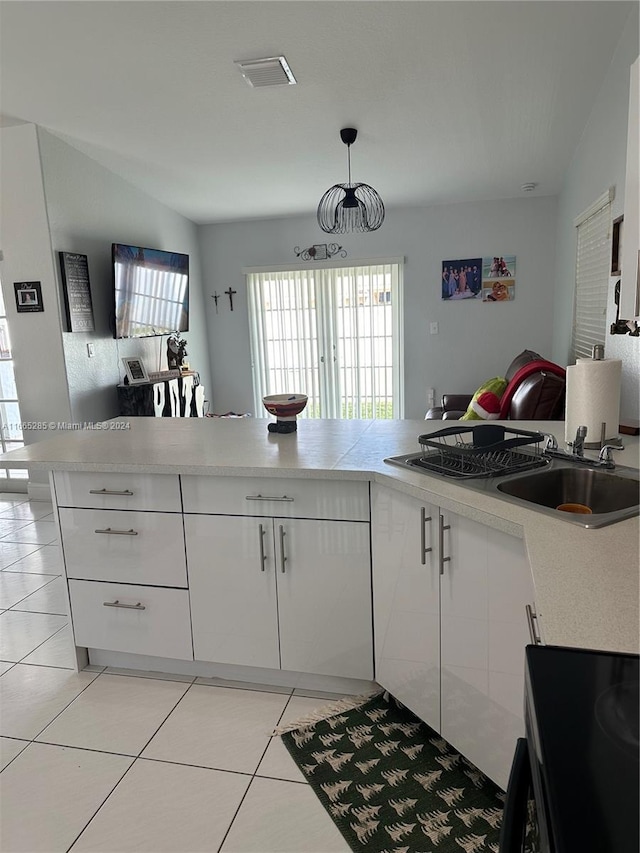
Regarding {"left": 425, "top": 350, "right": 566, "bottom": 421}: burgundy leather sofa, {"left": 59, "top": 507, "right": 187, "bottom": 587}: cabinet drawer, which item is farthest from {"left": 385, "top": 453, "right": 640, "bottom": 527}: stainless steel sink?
{"left": 425, "top": 350, "right": 566, "bottom": 421}: burgundy leather sofa

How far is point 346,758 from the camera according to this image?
1.73m

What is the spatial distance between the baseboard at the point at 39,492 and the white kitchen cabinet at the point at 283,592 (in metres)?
3.08

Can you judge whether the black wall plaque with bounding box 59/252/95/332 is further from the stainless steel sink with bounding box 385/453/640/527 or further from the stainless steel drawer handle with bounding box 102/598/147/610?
the stainless steel sink with bounding box 385/453/640/527

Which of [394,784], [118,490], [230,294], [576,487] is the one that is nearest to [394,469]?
[576,487]

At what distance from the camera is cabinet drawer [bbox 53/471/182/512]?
6.51ft

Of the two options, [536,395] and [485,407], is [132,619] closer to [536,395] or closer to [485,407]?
[536,395]

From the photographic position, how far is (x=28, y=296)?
4.04 meters

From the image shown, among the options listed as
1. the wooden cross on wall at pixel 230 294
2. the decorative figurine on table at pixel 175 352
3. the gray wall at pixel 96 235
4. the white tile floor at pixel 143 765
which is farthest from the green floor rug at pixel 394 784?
the wooden cross on wall at pixel 230 294

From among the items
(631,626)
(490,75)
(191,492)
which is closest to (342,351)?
(490,75)

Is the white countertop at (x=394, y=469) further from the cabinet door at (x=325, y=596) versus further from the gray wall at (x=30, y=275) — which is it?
the gray wall at (x=30, y=275)

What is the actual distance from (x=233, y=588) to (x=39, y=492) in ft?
10.8

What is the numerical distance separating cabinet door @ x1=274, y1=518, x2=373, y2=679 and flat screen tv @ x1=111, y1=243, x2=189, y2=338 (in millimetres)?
3230

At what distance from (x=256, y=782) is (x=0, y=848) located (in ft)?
2.24

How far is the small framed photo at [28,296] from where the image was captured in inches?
158
